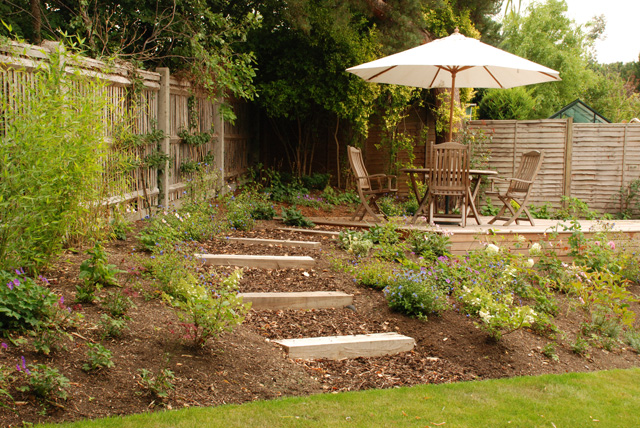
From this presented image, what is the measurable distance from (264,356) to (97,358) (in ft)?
3.28

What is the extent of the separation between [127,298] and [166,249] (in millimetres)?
1231

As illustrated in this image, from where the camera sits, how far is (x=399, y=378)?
138 inches

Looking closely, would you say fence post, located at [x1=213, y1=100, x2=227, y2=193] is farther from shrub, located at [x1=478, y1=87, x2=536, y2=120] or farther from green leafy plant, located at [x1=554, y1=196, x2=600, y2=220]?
shrub, located at [x1=478, y1=87, x2=536, y2=120]

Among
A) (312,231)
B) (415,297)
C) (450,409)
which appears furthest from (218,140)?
(450,409)

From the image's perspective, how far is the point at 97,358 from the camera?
9.29 ft

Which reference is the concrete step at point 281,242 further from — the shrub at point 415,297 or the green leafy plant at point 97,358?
the green leafy plant at point 97,358

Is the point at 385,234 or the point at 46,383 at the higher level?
the point at 385,234

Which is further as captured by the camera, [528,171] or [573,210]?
[573,210]

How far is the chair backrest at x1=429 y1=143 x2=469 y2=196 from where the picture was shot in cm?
689

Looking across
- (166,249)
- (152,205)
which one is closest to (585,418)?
(166,249)

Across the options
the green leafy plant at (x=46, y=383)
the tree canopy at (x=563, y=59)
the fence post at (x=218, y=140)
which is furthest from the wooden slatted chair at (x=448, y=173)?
the tree canopy at (x=563, y=59)

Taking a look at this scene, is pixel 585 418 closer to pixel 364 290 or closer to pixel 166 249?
pixel 364 290

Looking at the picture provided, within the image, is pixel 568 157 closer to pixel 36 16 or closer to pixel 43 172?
pixel 36 16

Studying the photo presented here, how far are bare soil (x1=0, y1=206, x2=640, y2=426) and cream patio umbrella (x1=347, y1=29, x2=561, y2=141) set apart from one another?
10.1 ft
